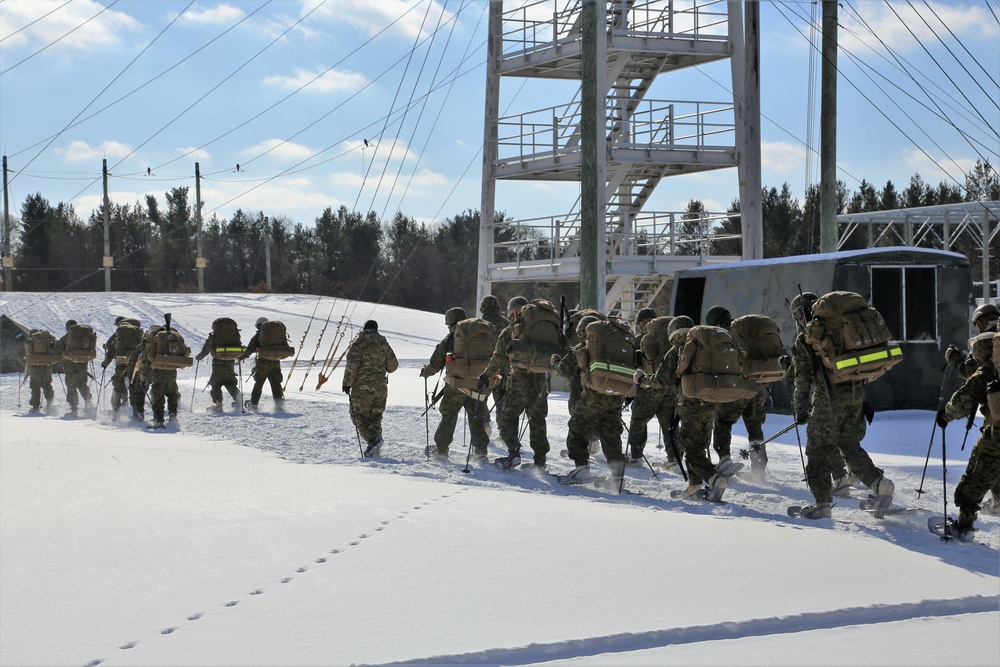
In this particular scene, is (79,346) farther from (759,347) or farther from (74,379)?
(759,347)

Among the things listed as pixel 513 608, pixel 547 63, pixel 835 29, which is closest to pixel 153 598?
pixel 513 608

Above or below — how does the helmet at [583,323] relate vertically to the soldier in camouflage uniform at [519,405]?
above

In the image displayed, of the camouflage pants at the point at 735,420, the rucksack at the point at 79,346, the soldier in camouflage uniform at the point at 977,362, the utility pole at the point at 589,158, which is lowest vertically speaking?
the camouflage pants at the point at 735,420

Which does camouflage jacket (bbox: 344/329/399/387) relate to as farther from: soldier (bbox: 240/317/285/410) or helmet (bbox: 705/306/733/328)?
soldier (bbox: 240/317/285/410)

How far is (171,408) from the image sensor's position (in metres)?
16.7

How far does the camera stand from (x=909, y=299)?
49.1 ft

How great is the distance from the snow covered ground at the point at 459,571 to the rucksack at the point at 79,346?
337 inches

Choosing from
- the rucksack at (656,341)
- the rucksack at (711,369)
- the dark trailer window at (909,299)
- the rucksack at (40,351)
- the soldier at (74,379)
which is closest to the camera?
the rucksack at (711,369)

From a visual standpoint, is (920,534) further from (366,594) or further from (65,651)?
(65,651)

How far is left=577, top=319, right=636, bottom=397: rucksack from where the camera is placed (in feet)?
32.7

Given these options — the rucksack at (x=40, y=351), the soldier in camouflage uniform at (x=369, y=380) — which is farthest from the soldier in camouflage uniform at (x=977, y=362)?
the rucksack at (x=40, y=351)

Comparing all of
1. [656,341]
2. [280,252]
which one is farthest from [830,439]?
[280,252]

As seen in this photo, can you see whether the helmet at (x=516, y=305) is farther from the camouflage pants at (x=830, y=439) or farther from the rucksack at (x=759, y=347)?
the camouflage pants at (x=830, y=439)

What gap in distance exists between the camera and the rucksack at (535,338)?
10984 mm
